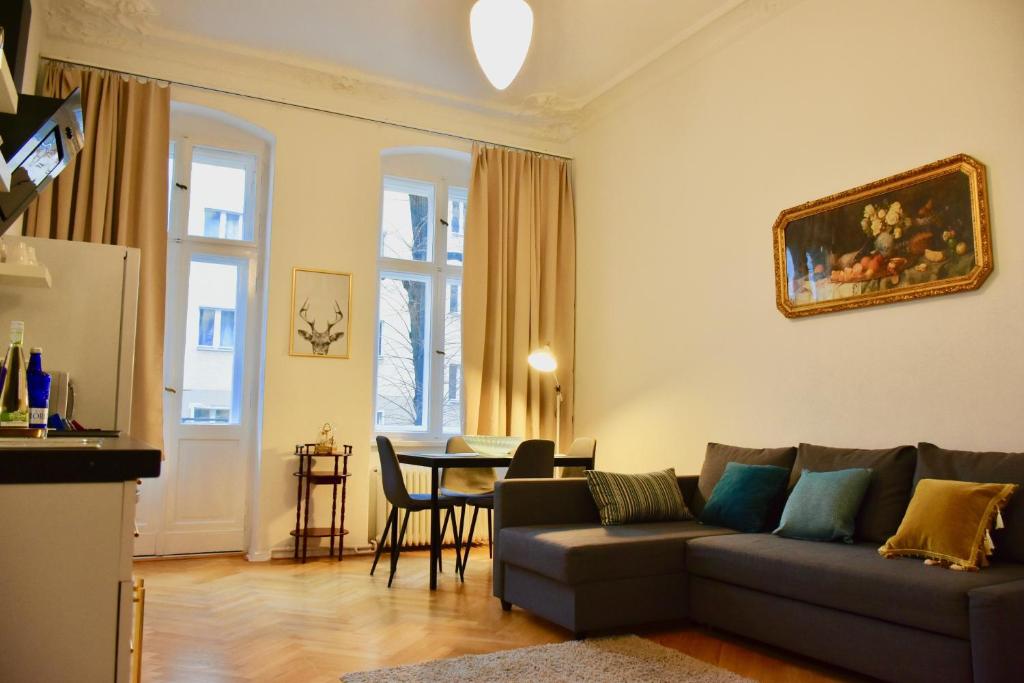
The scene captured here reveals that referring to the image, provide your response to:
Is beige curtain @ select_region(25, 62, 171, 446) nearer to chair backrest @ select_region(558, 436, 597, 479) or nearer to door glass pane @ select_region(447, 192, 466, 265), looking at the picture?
door glass pane @ select_region(447, 192, 466, 265)

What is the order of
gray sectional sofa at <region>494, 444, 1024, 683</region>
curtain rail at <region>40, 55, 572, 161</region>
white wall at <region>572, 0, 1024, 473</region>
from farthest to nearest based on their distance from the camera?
curtain rail at <region>40, 55, 572, 161</region> → white wall at <region>572, 0, 1024, 473</region> → gray sectional sofa at <region>494, 444, 1024, 683</region>

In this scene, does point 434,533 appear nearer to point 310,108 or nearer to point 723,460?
point 723,460

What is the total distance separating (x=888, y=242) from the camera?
3.74 metres

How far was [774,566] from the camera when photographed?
9.98 feet

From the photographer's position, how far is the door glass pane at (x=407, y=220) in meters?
6.13

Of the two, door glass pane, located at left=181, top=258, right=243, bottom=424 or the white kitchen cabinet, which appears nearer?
the white kitchen cabinet

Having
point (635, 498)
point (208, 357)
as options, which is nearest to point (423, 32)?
point (208, 357)

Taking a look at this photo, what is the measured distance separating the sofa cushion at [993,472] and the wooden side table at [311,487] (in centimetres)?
343

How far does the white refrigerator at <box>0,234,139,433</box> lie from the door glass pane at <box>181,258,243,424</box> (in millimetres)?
1716

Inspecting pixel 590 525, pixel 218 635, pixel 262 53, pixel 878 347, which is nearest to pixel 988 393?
pixel 878 347

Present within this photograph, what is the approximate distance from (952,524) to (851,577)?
420mm

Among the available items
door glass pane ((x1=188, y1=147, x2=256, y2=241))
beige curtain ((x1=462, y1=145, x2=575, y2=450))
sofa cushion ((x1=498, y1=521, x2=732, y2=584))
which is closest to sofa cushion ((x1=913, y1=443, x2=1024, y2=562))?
sofa cushion ((x1=498, y1=521, x2=732, y2=584))

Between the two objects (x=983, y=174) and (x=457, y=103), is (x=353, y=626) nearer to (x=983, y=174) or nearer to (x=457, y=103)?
(x=983, y=174)

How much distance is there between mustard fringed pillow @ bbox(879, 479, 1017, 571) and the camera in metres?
2.71
